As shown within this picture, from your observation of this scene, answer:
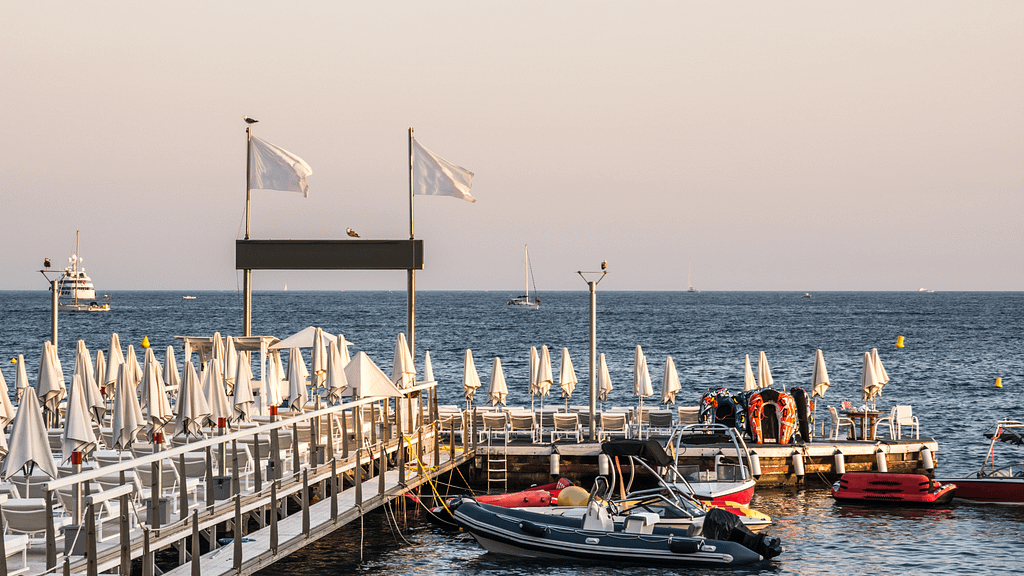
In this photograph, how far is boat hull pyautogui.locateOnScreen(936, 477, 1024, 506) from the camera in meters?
25.6

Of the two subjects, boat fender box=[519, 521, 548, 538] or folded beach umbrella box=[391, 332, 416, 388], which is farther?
folded beach umbrella box=[391, 332, 416, 388]

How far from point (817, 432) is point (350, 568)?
24608 mm

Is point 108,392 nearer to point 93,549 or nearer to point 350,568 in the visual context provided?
point 350,568

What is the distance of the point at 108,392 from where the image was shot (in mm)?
26109

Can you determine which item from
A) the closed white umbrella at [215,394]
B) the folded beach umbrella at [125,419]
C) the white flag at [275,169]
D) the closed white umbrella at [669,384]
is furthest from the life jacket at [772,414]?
the folded beach umbrella at [125,419]

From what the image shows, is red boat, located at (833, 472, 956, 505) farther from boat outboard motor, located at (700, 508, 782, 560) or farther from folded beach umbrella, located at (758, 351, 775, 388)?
boat outboard motor, located at (700, 508, 782, 560)

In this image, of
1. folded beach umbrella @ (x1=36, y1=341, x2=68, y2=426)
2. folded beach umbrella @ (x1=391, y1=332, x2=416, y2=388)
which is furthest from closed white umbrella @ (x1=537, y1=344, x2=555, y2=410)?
folded beach umbrella @ (x1=36, y1=341, x2=68, y2=426)

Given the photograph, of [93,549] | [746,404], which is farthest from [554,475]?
[93,549]

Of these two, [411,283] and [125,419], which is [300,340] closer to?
[411,283]

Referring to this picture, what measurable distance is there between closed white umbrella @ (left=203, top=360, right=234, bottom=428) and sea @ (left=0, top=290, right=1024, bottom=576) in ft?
9.83

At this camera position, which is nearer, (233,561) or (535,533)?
(233,561)

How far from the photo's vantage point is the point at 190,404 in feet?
60.3

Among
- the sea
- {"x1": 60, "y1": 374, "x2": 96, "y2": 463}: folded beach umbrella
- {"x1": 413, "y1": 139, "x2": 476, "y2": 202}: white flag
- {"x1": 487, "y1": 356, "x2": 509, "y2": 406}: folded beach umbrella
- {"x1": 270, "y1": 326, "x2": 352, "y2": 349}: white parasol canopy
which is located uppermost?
{"x1": 413, "y1": 139, "x2": 476, "y2": 202}: white flag

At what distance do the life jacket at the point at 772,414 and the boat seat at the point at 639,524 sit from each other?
8.08 meters
